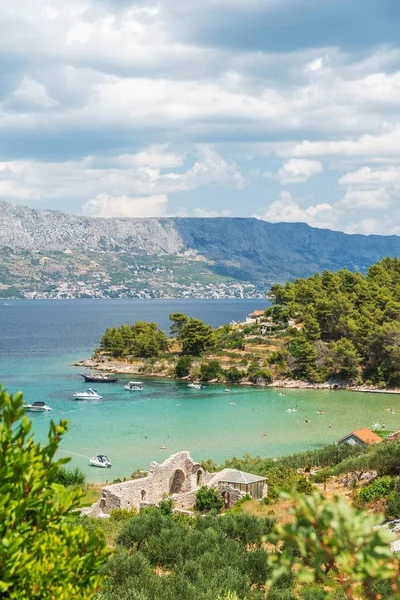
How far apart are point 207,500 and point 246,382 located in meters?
45.5

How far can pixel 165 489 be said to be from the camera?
2644 centimetres

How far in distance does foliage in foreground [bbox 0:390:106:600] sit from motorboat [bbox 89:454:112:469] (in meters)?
31.1

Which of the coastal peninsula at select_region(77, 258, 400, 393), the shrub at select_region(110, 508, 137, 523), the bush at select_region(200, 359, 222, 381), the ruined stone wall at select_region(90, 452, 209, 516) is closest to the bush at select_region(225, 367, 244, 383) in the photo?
the coastal peninsula at select_region(77, 258, 400, 393)

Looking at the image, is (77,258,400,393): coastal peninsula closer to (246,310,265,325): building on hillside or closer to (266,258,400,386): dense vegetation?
(266,258,400,386): dense vegetation

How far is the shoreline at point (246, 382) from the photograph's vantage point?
64.8 meters

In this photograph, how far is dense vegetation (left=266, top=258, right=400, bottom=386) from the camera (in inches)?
2638

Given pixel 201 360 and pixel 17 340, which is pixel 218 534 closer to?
pixel 201 360

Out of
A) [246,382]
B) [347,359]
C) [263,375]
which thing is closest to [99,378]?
[246,382]

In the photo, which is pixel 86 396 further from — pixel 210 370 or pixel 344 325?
pixel 344 325

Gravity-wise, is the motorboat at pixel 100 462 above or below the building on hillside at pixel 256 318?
below

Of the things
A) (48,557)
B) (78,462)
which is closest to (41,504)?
(48,557)

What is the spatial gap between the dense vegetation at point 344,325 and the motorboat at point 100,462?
35.8 m

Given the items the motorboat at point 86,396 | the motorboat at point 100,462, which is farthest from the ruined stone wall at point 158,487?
the motorboat at point 86,396

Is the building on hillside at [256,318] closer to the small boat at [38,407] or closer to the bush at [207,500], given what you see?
the small boat at [38,407]
